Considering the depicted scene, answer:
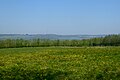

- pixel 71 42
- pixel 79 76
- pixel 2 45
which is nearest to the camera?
pixel 79 76

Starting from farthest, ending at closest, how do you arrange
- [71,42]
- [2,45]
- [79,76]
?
[71,42] → [2,45] → [79,76]

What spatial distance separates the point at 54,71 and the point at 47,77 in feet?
1.79

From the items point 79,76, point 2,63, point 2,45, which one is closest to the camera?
point 79,76

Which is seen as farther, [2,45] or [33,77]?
[2,45]

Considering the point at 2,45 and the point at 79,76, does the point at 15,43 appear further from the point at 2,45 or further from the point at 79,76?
the point at 79,76

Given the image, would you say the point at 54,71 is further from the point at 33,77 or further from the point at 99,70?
the point at 99,70

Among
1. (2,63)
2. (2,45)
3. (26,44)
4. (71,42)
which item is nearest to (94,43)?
(71,42)

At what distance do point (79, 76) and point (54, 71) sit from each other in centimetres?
140

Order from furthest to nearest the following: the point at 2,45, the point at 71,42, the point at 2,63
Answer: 1. the point at 71,42
2. the point at 2,45
3. the point at 2,63

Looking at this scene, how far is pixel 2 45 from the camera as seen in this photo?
50031mm

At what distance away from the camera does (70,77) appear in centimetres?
1401

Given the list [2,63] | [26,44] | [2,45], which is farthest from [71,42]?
[2,63]

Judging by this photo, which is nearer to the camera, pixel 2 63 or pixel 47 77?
pixel 47 77

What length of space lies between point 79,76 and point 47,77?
1.57m
